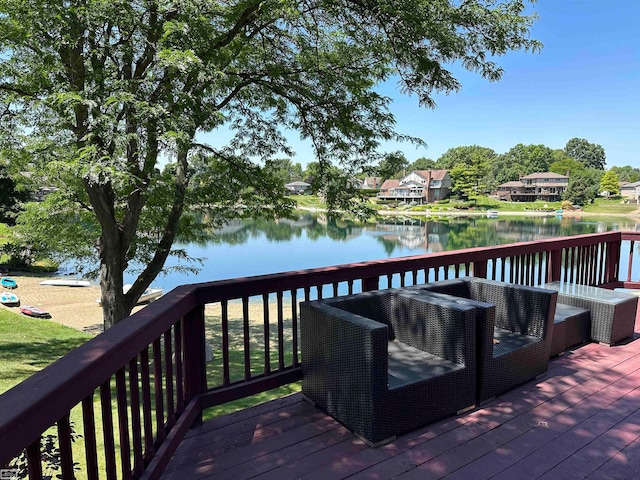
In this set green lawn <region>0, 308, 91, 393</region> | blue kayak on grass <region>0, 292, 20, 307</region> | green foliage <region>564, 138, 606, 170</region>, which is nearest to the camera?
green lawn <region>0, 308, 91, 393</region>

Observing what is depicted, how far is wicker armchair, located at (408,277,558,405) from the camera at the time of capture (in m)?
2.37

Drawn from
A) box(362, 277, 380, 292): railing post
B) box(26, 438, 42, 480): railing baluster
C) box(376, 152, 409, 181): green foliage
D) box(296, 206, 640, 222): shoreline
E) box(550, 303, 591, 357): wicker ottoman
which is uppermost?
box(376, 152, 409, 181): green foliage

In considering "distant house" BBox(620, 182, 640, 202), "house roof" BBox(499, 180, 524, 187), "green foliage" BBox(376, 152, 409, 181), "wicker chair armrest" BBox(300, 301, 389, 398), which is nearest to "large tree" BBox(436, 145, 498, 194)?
"house roof" BBox(499, 180, 524, 187)

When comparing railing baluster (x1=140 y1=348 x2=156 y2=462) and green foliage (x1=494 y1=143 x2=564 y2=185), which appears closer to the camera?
railing baluster (x1=140 y1=348 x2=156 y2=462)

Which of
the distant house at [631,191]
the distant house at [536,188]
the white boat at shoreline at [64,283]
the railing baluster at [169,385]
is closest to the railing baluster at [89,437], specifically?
the railing baluster at [169,385]

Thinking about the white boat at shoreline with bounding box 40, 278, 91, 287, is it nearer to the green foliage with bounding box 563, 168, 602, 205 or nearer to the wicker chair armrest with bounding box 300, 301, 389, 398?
the wicker chair armrest with bounding box 300, 301, 389, 398

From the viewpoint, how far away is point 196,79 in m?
4.08

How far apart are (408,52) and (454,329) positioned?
319cm

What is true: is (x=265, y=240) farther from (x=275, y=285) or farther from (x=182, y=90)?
(x=275, y=285)

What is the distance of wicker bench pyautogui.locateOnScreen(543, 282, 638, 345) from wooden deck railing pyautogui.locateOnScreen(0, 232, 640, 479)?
594 mm

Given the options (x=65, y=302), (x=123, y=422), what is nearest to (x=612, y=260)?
(x=123, y=422)

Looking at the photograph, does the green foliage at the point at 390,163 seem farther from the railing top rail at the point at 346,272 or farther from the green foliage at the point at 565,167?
the green foliage at the point at 565,167

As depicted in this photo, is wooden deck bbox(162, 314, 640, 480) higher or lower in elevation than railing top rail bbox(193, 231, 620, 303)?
lower

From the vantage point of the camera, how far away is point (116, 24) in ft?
12.6
